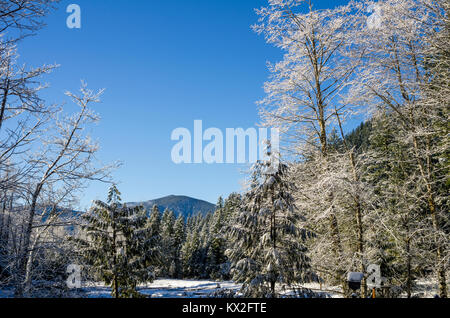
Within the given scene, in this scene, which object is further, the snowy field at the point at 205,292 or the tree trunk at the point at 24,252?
the snowy field at the point at 205,292

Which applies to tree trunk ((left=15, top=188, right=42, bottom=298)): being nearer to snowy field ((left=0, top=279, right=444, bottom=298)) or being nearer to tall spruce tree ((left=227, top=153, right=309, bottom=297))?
snowy field ((left=0, top=279, right=444, bottom=298))

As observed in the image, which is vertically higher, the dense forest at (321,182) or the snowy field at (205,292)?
the dense forest at (321,182)

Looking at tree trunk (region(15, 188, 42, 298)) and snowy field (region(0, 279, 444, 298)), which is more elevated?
tree trunk (region(15, 188, 42, 298))

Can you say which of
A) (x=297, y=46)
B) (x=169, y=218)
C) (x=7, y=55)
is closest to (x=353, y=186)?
(x=297, y=46)

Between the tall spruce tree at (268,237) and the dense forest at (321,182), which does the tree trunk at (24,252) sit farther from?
the tall spruce tree at (268,237)

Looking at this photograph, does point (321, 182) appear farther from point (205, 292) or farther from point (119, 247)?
point (205, 292)

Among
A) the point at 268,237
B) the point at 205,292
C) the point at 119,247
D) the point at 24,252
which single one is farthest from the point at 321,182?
the point at 205,292

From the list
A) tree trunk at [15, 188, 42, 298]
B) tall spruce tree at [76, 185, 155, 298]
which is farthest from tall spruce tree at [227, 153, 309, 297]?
tall spruce tree at [76, 185, 155, 298]

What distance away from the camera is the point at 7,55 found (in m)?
Answer: 5.52

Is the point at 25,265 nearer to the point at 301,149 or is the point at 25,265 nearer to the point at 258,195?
the point at 258,195

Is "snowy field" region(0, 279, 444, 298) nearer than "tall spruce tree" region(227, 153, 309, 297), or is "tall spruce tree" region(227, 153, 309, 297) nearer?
"tall spruce tree" region(227, 153, 309, 297)

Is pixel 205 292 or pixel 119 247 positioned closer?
pixel 119 247

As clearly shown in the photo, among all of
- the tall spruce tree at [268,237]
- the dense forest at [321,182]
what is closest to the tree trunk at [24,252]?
the dense forest at [321,182]
